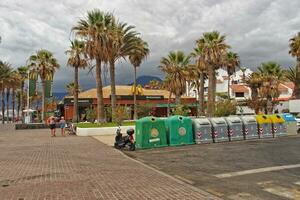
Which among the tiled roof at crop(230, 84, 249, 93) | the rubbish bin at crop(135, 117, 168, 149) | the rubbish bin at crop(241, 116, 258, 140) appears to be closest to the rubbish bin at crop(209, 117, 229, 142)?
the rubbish bin at crop(241, 116, 258, 140)

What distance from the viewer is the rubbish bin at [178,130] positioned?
18719 millimetres

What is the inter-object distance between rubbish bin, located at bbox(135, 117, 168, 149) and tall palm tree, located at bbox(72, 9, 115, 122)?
1420 centimetres

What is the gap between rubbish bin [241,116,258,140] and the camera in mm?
21672

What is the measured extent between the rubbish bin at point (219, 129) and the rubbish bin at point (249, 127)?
1502 mm

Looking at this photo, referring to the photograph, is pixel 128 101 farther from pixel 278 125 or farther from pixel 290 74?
pixel 278 125

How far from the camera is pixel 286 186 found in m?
8.83

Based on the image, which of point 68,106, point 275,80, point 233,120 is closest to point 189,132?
point 233,120

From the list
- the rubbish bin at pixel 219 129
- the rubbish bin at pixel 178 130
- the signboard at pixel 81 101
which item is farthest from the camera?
the signboard at pixel 81 101

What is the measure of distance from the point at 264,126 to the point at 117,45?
15187 millimetres

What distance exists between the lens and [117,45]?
32750mm

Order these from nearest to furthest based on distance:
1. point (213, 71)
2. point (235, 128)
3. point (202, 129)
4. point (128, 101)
A: point (202, 129) < point (235, 128) < point (213, 71) < point (128, 101)

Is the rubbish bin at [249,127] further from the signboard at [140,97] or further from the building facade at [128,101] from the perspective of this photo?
the signboard at [140,97]

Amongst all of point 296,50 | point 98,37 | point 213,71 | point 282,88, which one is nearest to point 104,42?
point 98,37

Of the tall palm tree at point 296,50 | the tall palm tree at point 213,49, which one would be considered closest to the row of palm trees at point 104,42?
the tall palm tree at point 213,49
